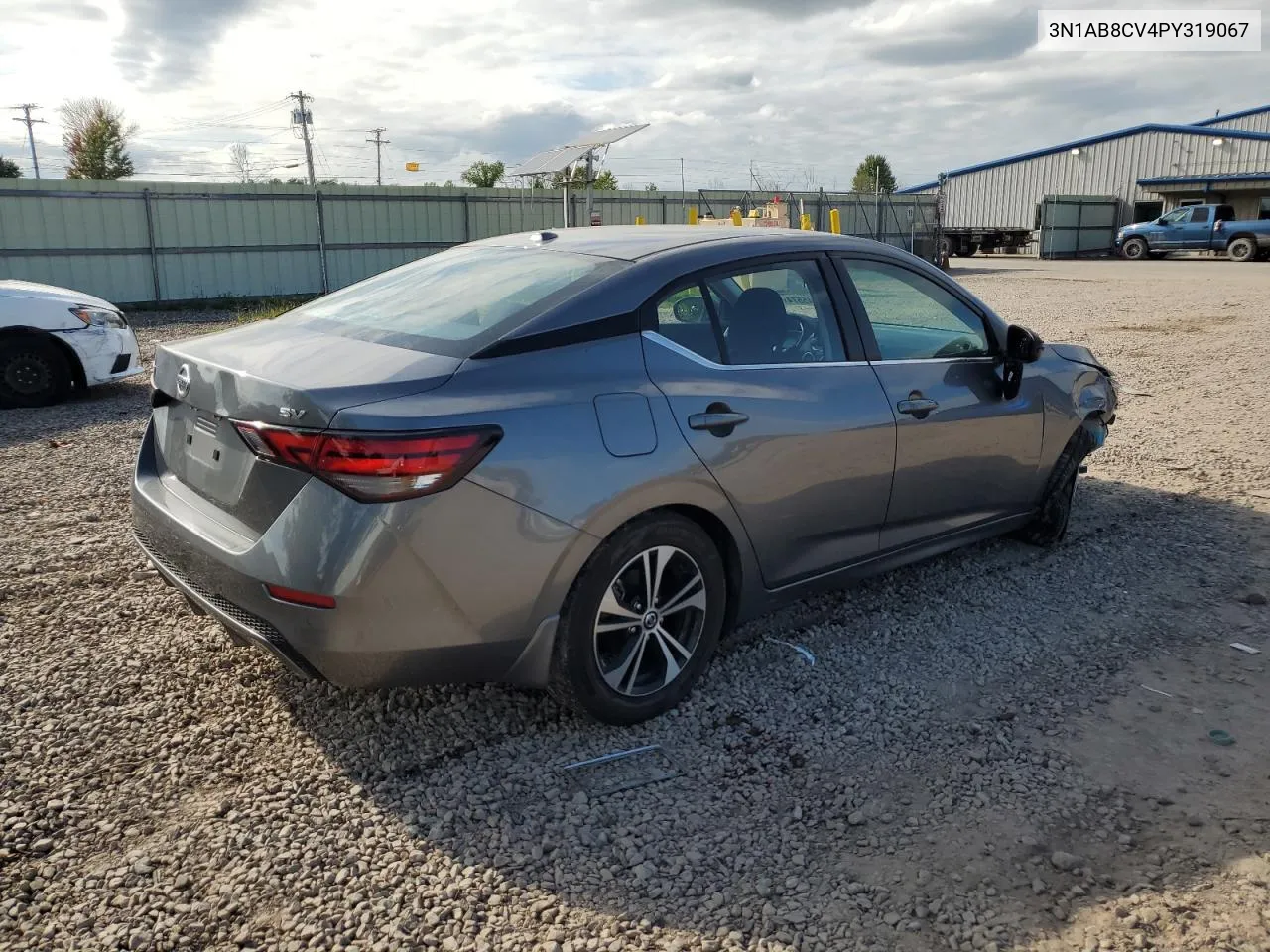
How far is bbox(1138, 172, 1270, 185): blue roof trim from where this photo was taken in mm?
43500

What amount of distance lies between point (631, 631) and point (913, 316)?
78.6 inches

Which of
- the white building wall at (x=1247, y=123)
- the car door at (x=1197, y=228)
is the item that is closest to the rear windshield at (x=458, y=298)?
the car door at (x=1197, y=228)

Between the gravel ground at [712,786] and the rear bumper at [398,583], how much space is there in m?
0.42

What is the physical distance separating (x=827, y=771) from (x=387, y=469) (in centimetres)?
162

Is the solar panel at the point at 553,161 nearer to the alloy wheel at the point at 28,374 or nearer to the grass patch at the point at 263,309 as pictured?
the grass patch at the point at 263,309

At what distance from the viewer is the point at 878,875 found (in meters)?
2.69

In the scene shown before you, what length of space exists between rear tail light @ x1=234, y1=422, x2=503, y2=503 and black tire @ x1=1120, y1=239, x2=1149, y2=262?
4047cm

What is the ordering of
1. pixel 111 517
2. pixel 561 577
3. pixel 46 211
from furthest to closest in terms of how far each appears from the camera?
pixel 46 211 → pixel 111 517 → pixel 561 577

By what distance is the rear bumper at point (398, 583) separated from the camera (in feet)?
9.07

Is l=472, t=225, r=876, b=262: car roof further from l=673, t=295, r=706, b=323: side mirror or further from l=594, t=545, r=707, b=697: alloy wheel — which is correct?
l=594, t=545, r=707, b=697: alloy wheel

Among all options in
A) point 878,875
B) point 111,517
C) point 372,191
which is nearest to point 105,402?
point 111,517

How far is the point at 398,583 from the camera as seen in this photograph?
9.14 feet

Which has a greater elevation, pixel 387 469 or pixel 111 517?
pixel 387 469

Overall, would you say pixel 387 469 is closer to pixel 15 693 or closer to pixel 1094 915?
pixel 15 693
